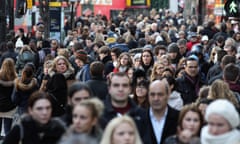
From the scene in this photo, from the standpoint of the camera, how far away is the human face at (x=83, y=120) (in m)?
8.41

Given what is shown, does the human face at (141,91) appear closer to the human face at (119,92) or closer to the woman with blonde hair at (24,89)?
the human face at (119,92)

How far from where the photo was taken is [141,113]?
10.2 meters

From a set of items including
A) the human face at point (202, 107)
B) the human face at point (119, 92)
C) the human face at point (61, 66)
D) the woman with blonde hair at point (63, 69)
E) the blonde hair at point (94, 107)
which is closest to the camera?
the blonde hair at point (94, 107)

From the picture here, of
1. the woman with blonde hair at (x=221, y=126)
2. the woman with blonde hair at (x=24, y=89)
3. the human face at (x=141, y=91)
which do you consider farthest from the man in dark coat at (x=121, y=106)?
the woman with blonde hair at (x=24, y=89)

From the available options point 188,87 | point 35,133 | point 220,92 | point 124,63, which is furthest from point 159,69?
point 35,133

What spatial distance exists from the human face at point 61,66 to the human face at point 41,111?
23.2 ft

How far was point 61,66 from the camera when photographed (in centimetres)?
1661

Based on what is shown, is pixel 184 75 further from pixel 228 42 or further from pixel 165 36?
pixel 165 36

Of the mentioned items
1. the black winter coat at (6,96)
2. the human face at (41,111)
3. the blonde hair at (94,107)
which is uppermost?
the blonde hair at (94,107)

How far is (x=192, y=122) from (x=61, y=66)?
24.6ft

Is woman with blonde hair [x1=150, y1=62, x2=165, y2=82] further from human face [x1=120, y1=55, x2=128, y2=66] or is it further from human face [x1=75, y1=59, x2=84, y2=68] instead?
human face [x1=75, y1=59, x2=84, y2=68]

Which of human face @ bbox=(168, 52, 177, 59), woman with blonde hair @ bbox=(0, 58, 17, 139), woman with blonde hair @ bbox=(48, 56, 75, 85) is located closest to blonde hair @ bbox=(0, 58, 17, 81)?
woman with blonde hair @ bbox=(0, 58, 17, 139)

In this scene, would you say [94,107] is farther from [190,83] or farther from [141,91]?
[190,83]

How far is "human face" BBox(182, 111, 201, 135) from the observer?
9.20 meters
